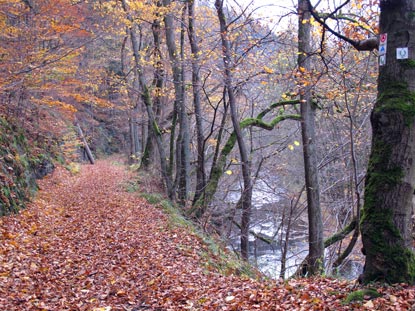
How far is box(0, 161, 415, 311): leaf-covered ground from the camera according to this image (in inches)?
199

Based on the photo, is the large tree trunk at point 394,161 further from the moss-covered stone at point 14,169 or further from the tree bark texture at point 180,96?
the tree bark texture at point 180,96

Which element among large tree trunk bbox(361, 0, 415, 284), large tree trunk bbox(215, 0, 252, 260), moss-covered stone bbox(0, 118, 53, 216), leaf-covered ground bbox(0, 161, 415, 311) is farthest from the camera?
large tree trunk bbox(215, 0, 252, 260)

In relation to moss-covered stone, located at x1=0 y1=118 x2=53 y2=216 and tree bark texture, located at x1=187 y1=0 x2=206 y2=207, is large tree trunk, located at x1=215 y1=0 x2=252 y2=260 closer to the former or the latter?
tree bark texture, located at x1=187 y1=0 x2=206 y2=207

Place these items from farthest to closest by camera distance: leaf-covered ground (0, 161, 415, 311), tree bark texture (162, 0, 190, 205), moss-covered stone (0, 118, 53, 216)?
tree bark texture (162, 0, 190, 205) → moss-covered stone (0, 118, 53, 216) → leaf-covered ground (0, 161, 415, 311)

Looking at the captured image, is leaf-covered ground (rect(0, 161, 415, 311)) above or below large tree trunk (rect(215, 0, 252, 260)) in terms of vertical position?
below

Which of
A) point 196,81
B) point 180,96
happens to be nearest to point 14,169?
point 180,96

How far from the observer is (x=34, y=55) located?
45.7 feet

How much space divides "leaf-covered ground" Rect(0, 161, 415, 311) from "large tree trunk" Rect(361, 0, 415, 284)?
13.0 inches

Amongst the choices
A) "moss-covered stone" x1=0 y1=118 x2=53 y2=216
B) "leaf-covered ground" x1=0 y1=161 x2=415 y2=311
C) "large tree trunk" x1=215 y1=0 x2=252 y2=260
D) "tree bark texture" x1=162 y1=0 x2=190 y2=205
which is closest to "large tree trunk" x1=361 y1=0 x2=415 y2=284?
"leaf-covered ground" x1=0 y1=161 x2=415 y2=311

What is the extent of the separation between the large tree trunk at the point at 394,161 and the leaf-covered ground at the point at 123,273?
33 cm

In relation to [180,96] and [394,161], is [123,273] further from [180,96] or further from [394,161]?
[180,96]

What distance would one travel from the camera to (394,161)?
165 inches

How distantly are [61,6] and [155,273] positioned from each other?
13125 millimetres

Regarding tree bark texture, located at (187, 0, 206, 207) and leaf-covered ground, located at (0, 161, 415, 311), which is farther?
tree bark texture, located at (187, 0, 206, 207)
